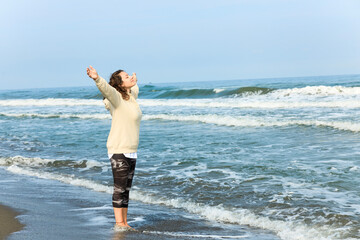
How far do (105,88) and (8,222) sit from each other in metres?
1.96

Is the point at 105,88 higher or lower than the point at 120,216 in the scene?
higher

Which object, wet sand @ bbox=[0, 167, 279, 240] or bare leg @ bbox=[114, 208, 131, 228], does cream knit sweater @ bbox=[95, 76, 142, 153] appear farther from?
wet sand @ bbox=[0, 167, 279, 240]

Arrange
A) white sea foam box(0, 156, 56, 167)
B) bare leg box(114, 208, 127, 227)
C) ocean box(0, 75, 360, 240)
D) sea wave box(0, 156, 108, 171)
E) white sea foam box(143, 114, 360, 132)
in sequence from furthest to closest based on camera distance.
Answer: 1. white sea foam box(143, 114, 360, 132)
2. white sea foam box(0, 156, 56, 167)
3. sea wave box(0, 156, 108, 171)
4. ocean box(0, 75, 360, 240)
5. bare leg box(114, 208, 127, 227)

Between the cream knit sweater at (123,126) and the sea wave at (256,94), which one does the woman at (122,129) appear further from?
the sea wave at (256,94)

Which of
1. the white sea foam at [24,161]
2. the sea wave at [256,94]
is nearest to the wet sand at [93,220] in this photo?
the white sea foam at [24,161]

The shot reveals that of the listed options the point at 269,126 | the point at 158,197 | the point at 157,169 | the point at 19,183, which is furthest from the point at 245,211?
the point at 269,126

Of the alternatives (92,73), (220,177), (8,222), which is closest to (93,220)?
(8,222)

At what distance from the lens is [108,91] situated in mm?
3994

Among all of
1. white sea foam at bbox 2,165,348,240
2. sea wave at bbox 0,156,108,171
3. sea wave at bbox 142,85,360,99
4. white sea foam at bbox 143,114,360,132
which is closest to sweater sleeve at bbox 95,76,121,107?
white sea foam at bbox 2,165,348,240

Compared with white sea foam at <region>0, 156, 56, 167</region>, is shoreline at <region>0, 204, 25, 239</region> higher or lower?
higher

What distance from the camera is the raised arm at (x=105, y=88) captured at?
3791 millimetres

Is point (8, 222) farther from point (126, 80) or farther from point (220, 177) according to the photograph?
point (220, 177)

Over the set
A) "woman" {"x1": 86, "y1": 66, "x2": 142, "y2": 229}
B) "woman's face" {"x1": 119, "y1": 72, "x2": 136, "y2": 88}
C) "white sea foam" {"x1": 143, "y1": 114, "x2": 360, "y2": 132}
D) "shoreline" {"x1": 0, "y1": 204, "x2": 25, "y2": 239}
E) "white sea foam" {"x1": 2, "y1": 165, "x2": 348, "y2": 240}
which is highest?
"woman's face" {"x1": 119, "y1": 72, "x2": 136, "y2": 88}

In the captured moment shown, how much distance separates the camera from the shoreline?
4.28 m
